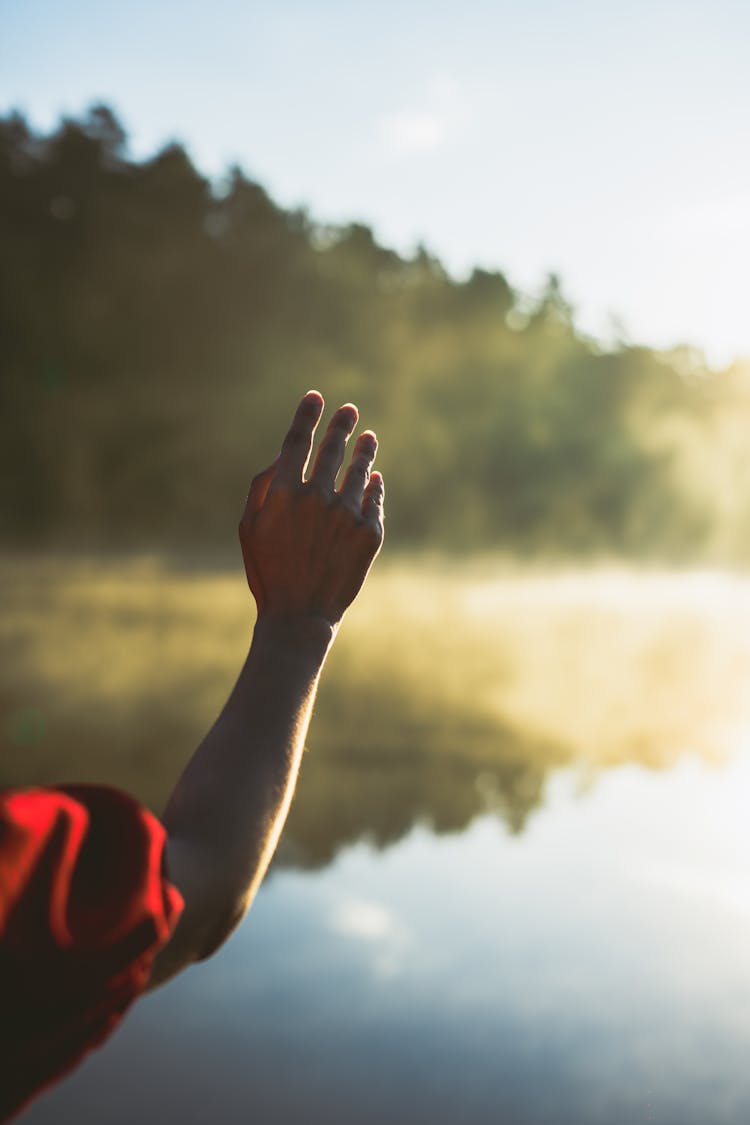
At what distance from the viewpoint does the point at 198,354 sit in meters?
29.4

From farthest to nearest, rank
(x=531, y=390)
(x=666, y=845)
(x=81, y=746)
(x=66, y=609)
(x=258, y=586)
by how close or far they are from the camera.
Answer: (x=531, y=390) < (x=66, y=609) < (x=81, y=746) < (x=666, y=845) < (x=258, y=586)

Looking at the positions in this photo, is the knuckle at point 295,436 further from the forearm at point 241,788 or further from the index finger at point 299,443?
the forearm at point 241,788

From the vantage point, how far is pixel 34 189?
1030 inches

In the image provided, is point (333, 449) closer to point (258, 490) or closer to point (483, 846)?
point (258, 490)

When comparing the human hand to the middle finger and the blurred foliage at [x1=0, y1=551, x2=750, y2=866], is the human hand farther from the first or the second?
the blurred foliage at [x1=0, y1=551, x2=750, y2=866]

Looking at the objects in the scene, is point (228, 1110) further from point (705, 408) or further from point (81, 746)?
point (705, 408)

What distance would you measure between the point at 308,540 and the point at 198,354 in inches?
1158

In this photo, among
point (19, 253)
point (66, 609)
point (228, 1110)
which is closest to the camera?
point (228, 1110)

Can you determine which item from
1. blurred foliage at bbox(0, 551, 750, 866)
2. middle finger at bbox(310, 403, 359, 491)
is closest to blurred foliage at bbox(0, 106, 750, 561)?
blurred foliage at bbox(0, 551, 750, 866)

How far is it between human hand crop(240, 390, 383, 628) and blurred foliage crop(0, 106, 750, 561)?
2678cm

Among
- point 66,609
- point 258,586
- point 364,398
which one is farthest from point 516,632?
point 258,586

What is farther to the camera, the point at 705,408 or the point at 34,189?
the point at 705,408

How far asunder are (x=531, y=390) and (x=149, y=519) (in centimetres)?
1599

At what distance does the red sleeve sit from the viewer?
1.98 feet
